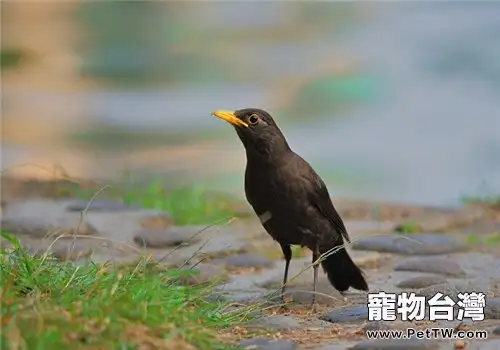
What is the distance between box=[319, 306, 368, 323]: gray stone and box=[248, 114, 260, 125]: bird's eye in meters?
1.11

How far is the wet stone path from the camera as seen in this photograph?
4.85m

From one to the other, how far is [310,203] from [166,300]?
1.66 metres

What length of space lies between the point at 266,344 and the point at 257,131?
Result: 5.57ft

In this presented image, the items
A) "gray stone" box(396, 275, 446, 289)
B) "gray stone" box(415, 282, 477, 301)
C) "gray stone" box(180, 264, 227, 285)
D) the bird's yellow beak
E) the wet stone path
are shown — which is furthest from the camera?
"gray stone" box(396, 275, 446, 289)

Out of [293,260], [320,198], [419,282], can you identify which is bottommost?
[293,260]

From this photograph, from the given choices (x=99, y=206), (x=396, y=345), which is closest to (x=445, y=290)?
(x=396, y=345)

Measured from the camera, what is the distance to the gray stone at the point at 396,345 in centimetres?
438

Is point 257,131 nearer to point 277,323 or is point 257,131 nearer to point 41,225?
point 277,323

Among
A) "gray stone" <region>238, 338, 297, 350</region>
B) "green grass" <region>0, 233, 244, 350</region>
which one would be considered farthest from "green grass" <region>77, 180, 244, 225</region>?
"gray stone" <region>238, 338, 297, 350</region>

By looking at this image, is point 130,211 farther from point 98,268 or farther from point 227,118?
point 98,268

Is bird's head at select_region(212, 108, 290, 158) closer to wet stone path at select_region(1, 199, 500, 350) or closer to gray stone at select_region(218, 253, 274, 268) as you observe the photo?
wet stone path at select_region(1, 199, 500, 350)

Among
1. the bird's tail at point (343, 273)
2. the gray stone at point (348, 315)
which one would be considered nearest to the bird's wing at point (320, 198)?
the bird's tail at point (343, 273)

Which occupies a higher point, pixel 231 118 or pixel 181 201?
pixel 231 118

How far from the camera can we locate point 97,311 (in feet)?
13.0
